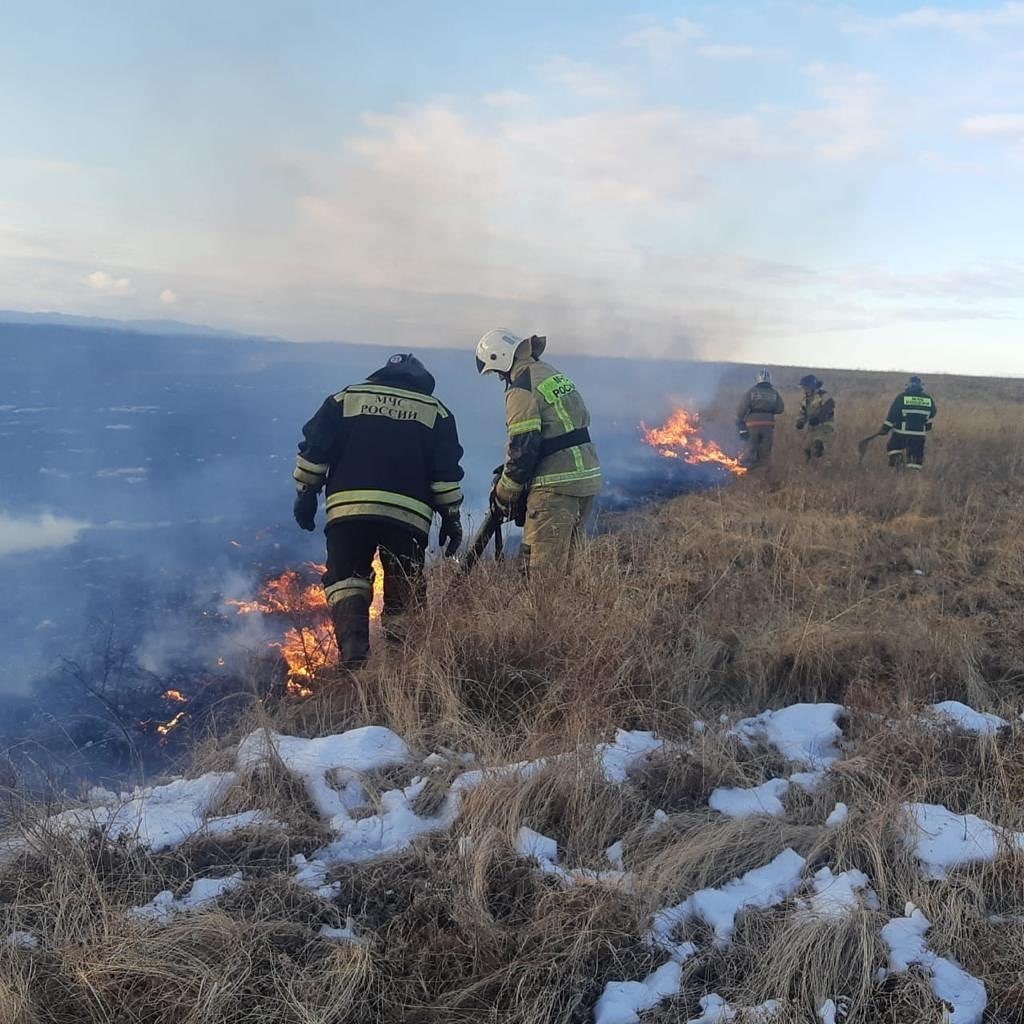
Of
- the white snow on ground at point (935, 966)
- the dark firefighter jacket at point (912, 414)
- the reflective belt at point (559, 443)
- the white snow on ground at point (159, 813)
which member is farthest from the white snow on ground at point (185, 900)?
the dark firefighter jacket at point (912, 414)

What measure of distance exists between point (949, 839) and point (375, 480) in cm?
323

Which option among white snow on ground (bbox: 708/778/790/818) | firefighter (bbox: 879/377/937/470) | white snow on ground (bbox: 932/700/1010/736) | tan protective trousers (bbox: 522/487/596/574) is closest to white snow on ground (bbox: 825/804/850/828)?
white snow on ground (bbox: 708/778/790/818)

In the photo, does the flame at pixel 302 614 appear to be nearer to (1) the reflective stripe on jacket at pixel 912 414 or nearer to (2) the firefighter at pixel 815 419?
(2) the firefighter at pixel 815 419

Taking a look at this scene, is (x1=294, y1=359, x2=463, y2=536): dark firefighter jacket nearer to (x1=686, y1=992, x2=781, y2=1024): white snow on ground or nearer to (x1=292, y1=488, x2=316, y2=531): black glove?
(x1=292, y1=488, x2=316, y2=531): black glove

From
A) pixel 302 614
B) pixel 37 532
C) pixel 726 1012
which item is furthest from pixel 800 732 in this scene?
pixel 37 532

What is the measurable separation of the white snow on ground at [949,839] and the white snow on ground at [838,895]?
8.8 inches

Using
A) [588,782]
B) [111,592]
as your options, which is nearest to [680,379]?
[111,592]

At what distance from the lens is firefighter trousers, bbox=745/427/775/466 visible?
1296 centimetres

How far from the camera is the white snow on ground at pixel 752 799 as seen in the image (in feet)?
9.17

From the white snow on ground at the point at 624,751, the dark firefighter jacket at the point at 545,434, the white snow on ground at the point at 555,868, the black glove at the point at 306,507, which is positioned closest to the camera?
the white snow on ground at the point at 555,868

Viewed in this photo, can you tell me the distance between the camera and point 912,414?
39.1ft

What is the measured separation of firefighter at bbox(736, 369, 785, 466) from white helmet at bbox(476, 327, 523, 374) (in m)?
8.19

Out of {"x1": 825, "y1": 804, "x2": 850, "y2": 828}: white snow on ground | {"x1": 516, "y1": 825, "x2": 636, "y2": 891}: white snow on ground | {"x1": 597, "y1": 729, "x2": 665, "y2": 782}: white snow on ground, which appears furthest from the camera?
{"x1": 597, "y1": 729, "x2": 665, "y2": 782}: white snow on ground

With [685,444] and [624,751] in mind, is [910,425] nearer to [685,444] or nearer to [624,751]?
[685,444]
